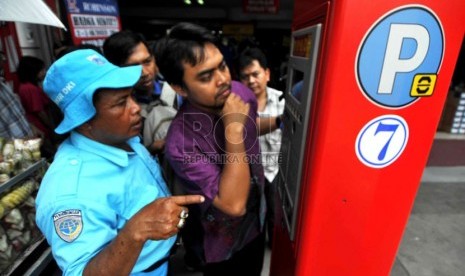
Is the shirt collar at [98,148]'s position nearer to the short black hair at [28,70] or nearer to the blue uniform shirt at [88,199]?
the blue uniform shirt at [88,199]

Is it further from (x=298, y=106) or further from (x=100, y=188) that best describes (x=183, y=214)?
(x=298, y=106)

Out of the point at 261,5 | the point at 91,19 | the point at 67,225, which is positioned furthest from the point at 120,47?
the point at 261,5

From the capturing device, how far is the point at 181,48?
1.08 m

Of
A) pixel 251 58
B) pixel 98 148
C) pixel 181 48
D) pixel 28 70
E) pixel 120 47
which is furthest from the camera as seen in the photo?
pixel 28 70

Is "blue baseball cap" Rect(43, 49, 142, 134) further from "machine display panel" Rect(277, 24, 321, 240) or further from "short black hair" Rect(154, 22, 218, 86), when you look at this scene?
"machine display panel" Rect(277, 24, 321, 240)

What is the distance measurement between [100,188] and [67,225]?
14 centimetres

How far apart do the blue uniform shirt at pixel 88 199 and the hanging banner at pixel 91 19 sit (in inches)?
87.1

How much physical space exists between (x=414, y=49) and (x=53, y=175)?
3.54ft

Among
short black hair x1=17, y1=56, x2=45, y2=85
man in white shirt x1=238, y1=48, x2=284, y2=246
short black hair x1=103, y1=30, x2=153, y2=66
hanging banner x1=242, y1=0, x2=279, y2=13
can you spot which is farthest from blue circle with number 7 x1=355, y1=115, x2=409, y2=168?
hanging banner x1=242, y1=0, x2=279, y2=13

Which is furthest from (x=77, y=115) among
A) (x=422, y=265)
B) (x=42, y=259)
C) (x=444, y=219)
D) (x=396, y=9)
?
(x=444, y=219)

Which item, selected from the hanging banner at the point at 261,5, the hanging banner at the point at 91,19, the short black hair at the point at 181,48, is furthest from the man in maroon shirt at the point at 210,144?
the hanging banner at the point at 261,5

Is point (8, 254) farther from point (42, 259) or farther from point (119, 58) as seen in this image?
point (119, 58)

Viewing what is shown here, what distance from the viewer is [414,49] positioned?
0.63 m

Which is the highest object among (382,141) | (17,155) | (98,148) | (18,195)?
(382,141)
